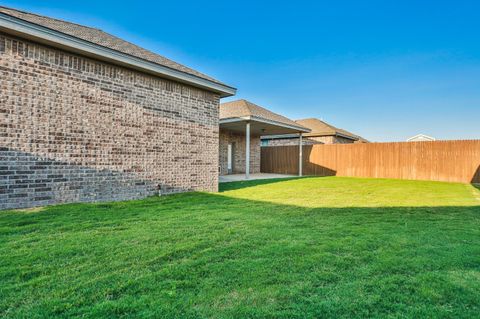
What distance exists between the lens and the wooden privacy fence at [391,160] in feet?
41.8

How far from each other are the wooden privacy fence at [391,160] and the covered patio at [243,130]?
50.9 inches

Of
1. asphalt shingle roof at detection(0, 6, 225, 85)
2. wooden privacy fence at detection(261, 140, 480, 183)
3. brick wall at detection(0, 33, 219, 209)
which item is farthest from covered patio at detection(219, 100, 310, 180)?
brick wall at detection(0, 33, 219, 209)

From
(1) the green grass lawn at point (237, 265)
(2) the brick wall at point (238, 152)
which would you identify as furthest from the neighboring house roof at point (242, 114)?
(1) the green grass lawn at point (237, 265)

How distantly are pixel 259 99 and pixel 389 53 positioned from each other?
1030 centimetres

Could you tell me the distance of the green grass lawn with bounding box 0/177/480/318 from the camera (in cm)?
201

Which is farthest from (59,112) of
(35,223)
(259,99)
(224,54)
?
(259,99)

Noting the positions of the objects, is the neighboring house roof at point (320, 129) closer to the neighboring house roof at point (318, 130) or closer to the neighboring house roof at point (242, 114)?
the neighboring house roof at point (318, 130)

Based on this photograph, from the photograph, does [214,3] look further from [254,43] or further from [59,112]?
[59,112]

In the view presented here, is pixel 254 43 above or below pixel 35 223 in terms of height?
above

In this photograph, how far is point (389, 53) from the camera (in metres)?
12.9

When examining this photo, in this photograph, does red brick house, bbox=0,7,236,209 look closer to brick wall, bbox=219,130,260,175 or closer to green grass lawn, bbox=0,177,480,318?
green grass lawn, bbox=0,177,480,318

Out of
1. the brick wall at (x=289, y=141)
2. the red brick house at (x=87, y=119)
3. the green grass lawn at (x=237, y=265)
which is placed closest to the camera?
the green grass lawn at (x=237, y=265)

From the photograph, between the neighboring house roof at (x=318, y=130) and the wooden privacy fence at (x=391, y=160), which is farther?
the neighboring house roof at (x=318, y=130)

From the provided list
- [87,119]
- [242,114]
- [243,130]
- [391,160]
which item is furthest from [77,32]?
[391,160]
